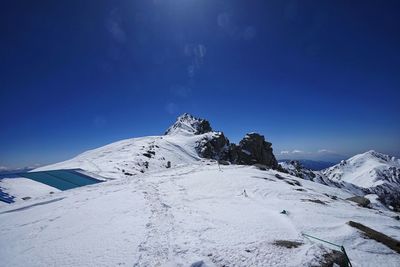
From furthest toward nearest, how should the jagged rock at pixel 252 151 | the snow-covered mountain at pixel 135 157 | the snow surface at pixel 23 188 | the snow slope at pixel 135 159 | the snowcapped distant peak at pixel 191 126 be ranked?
the snowcapped distant peak at pixel 191 126 < the jagged rock at pixel 252 151 < the snow-covered mountain at pixel 135 157 < the snow slope at pixel 135 159 < the snow surface at pixel 23 188

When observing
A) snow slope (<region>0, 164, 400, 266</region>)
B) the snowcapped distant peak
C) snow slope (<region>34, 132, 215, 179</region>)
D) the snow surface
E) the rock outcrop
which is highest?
the snowcapped distant peak

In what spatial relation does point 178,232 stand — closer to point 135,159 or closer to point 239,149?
point 135,159

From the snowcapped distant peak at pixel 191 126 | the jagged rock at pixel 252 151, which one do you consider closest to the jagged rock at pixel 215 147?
the jagged rock at pixel 252 151

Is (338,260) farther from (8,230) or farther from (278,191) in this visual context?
(8,230)

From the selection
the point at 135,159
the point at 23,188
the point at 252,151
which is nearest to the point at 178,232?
the point at 23,188

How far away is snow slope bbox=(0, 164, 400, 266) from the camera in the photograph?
9453mm

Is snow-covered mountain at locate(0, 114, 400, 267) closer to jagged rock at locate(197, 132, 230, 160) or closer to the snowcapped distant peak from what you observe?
jagged rock at locate(197, 132, 230, 160)

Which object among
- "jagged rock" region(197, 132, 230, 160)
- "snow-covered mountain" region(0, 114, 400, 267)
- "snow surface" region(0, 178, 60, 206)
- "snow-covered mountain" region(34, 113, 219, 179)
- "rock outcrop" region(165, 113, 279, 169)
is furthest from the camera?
"rock outcrop" region(165, 113, 279, 169)

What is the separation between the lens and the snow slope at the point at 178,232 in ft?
31.0

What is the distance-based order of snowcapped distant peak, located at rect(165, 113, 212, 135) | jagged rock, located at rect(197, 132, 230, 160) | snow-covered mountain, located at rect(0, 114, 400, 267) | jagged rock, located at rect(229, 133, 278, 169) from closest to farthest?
snow-covered mountain, located at rect(0, 114, 400, 267) → jagged rock, located at rect(197, 132, 230, 160) → jagged rock, located at rect(229, 133, 278, 169) → snowcapped distant peak, located at rect(165, 113, 212, 135)

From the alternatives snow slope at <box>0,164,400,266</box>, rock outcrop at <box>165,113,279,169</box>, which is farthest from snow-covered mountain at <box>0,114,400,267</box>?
rock outcrop at <box>165,113,279,169</box>

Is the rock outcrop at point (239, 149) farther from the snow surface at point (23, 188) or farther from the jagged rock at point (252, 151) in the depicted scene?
the snow surface at point (23, 188)

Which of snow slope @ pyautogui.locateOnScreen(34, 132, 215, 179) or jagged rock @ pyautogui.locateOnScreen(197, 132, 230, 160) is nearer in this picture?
snow slope @ pyautogui.locateOnScreen(34, 132, 215, 179)

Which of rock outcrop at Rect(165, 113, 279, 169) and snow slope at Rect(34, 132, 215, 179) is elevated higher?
rock outcrop at Rect(165, 113, 279, 169)
